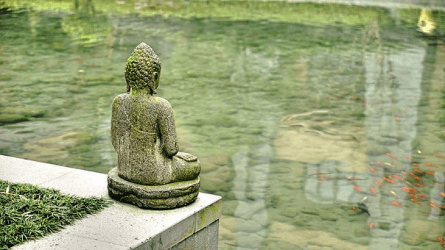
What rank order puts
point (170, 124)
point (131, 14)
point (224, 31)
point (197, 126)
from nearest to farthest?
point (170, 124) → point (197, 126) → point (224, 31) → point (131, 14)

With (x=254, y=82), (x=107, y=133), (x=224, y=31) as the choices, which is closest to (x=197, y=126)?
(x=107, y=133)

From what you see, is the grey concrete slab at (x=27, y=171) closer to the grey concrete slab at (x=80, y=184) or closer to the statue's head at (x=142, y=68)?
the grey concrete slab at (x=80, y=184)

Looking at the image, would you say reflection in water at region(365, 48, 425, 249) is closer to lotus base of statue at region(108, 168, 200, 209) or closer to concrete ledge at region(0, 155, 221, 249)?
concrete ledge at region(0, 155, 221, 249)

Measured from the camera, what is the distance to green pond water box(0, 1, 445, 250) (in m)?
7.21

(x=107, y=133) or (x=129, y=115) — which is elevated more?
(x=129, y=115)

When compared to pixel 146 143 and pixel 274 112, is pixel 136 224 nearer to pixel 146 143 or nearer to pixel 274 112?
pixel 146 143

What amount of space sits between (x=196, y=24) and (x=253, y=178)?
12.2 m

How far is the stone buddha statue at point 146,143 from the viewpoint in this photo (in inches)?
204

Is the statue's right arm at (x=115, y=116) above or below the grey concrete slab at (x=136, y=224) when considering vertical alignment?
above

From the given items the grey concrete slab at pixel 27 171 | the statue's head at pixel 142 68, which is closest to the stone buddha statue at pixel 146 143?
the statue's head at pixel 142 68

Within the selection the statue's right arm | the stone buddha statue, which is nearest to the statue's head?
the stone buddha statue

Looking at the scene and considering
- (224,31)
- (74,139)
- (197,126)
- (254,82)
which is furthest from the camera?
(224,31)

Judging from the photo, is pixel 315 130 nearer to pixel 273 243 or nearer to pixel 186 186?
pixel 273 243

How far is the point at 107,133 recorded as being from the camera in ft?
31.8
